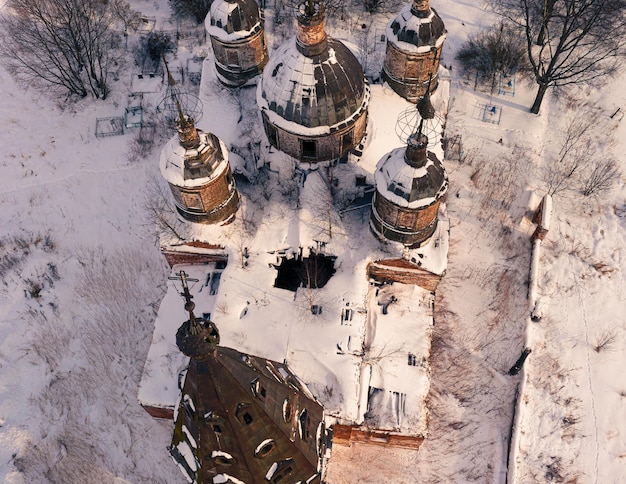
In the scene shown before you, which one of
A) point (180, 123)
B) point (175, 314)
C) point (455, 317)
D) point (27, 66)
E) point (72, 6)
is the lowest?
point (455, 317)

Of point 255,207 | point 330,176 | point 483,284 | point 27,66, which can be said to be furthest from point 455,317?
point 27,66

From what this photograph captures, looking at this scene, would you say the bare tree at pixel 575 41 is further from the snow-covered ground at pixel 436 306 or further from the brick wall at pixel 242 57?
the brick wall at pixel 242 57

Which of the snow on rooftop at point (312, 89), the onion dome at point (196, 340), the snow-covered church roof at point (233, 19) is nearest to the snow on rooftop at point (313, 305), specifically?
the snow on rooftop at point (312, 89)

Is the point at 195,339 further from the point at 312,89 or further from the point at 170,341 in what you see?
the point at 312,89

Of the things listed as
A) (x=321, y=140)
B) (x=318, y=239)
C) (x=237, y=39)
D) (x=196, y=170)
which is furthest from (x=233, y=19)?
(x=318, y=239)

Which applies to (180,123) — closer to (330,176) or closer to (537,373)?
(330,176)

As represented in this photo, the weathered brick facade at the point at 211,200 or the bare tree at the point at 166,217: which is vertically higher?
the weathered brick facade at the point at 211,200
